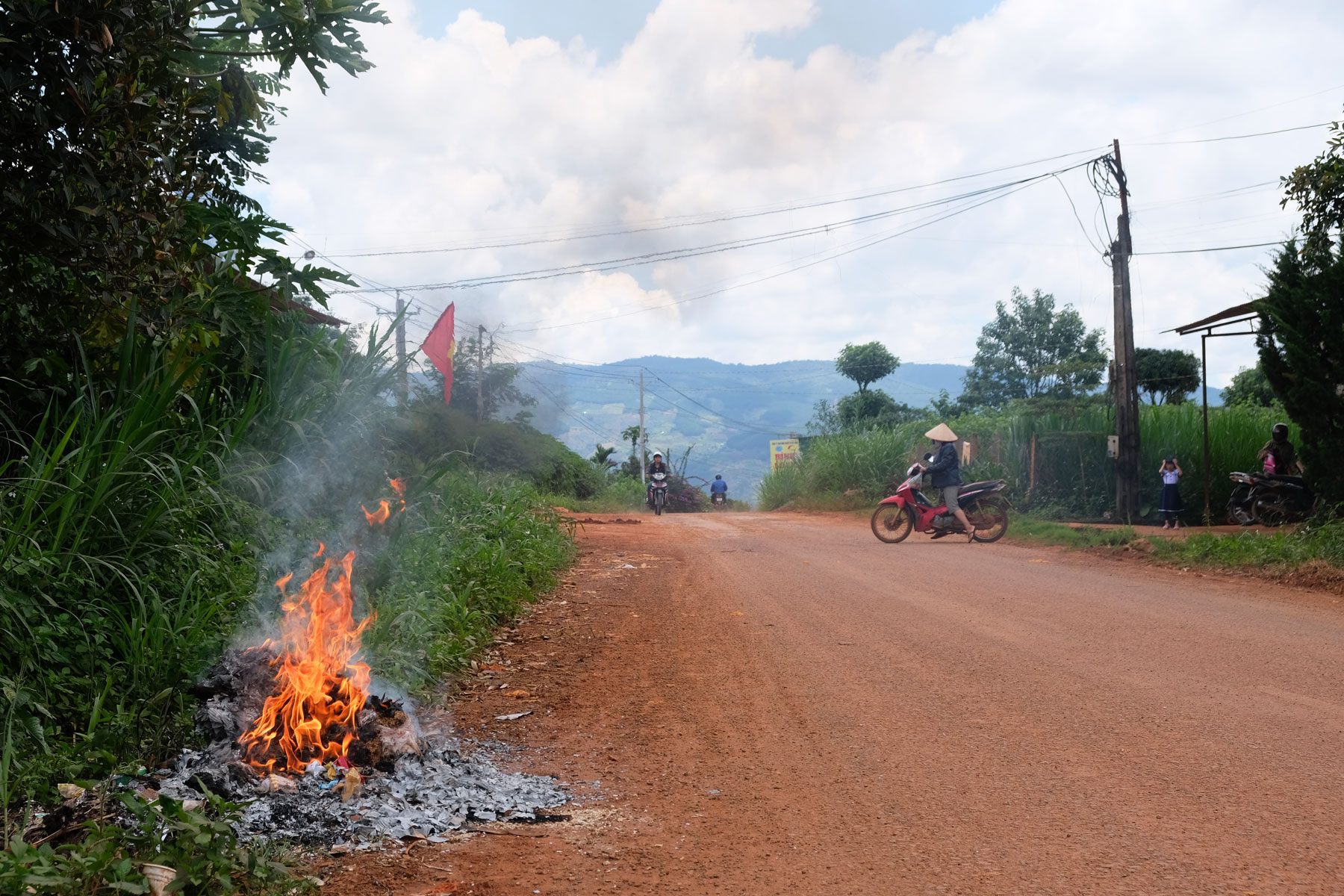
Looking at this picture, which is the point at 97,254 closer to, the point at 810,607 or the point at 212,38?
the point at 212,38

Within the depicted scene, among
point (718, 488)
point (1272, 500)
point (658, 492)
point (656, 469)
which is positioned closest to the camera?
point (1272, 500)

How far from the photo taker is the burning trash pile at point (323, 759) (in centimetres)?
353

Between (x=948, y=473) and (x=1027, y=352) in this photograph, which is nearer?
(x=948, y=473)

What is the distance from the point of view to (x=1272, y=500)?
604 inches

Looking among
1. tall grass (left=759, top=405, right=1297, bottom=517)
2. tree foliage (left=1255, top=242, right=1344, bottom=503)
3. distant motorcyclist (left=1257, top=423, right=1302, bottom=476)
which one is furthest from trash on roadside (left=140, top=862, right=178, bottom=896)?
tall grass (left=759, top=405, right=1297, bottom=517)

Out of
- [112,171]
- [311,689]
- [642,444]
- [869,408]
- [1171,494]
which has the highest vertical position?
[869,408]

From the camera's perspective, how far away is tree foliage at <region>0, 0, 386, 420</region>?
423 cm

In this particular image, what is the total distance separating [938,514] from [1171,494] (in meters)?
4.64

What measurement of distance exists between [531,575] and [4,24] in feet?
20.8

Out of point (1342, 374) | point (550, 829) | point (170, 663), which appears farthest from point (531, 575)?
point (1342, 374)

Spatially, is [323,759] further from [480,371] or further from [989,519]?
[480,371]

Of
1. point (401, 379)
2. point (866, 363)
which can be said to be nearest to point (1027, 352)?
point (866, 363)

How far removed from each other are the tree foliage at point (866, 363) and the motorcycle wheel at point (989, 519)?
30.3 m

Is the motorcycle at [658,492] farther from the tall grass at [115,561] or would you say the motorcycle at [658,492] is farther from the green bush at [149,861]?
the green bush at [149,861]
